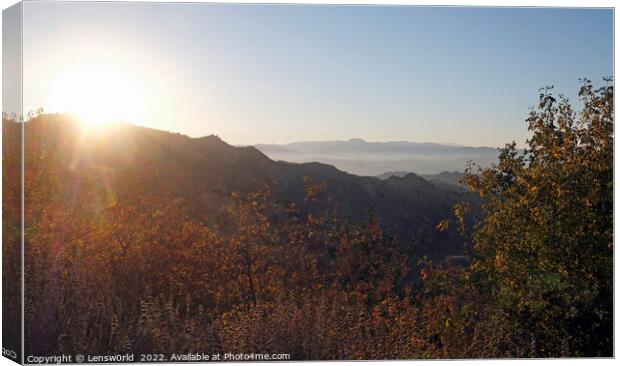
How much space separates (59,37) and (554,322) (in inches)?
292

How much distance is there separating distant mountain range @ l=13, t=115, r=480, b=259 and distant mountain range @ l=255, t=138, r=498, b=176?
0.02 meters

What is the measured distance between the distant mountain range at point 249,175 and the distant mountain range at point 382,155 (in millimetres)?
20

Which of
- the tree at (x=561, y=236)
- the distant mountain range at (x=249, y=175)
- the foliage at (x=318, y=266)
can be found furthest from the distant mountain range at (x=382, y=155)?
the tree at (x=561, y=236)

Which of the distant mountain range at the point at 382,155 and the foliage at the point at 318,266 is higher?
the distant mountain range at the point at 382,155

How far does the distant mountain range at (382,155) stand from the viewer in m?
12.5

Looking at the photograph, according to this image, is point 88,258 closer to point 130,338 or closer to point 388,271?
point 130,338

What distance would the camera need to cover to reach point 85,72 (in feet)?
38.0

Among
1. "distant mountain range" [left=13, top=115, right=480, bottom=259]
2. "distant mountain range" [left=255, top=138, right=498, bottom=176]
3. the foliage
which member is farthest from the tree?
"distant mountain range" [left=13, top=115, right=480, bottom=259]

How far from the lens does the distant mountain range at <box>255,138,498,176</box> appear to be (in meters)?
12.5

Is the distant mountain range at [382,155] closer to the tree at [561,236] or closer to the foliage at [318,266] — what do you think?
the foliage at [318,266]

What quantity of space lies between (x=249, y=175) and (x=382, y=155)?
76.4 inches

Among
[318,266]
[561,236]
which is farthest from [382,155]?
[561,236]

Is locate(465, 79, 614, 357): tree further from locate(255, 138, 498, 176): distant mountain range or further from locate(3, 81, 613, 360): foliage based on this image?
locate(255, 138, 498, 176): distant mountain range

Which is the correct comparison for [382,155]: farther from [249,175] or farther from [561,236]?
[561,236]
